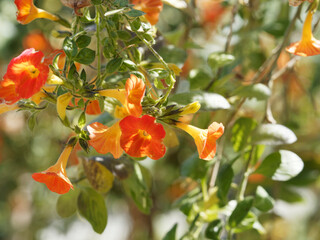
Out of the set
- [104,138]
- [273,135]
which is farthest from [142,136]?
[273,135]

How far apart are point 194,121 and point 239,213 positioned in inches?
6.8

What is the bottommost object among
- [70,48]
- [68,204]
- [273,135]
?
[68,204]

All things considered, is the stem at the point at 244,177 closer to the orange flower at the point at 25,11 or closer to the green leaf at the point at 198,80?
the green leaf at the point at 198,80

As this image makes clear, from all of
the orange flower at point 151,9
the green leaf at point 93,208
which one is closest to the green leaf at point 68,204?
the green leaf at point 93,208

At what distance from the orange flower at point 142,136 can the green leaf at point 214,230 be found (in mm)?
215

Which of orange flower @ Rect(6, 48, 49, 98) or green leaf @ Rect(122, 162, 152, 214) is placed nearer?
orange flower @ Rect(6, 48, 49, 98)

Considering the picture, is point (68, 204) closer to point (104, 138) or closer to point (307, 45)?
point (104, 138)

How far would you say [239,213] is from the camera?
631mm

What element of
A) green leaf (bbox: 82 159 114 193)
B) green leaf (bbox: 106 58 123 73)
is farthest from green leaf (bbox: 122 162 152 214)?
green leaf (bbox: 106 58 123 73)

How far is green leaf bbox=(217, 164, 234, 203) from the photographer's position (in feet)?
2.12

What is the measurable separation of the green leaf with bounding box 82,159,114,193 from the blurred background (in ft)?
0.34

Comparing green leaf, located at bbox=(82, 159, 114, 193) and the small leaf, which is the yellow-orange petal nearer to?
the small leaf

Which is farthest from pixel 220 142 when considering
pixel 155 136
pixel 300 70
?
pixel 300 70

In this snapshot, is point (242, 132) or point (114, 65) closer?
point (114, 65)
